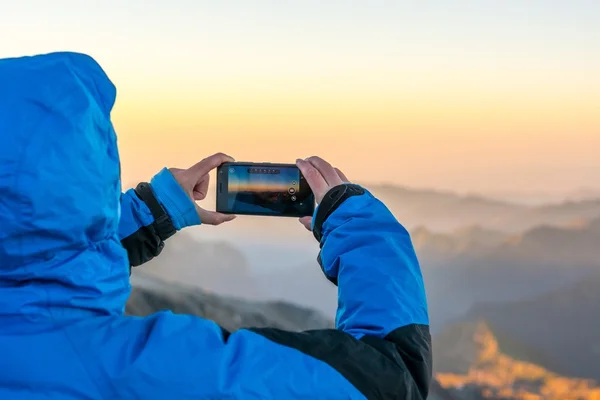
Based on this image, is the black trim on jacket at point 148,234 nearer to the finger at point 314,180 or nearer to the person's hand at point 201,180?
the person's hand at point 201,180

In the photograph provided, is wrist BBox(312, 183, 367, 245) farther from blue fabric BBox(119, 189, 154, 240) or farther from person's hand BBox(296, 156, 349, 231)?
blue fabric BBox(119, 189, 154, 240)

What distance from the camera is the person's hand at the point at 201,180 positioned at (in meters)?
0.87

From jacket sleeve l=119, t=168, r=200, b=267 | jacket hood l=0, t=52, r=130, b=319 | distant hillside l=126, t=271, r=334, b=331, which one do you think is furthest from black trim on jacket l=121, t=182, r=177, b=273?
distant hillside l=126, t=271, r=334, b=331

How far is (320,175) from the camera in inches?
29.8

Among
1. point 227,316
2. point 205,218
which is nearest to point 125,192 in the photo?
point 205,218

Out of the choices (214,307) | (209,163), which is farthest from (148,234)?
(214,307)

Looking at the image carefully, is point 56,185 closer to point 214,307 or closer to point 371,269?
point 371,269

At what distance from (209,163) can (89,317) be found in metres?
0.44

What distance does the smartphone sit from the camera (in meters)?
0.88

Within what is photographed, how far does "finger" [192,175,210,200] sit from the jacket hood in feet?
1.26

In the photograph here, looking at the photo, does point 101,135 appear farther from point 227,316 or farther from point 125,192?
point 227,316

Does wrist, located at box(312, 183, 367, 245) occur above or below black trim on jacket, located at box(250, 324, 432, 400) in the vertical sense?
above

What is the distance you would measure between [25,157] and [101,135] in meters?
0.06

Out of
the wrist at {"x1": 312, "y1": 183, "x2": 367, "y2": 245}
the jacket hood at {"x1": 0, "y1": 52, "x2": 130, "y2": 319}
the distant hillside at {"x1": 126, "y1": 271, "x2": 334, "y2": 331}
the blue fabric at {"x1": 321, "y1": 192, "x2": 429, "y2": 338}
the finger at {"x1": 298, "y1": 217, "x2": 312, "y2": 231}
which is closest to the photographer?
the jacket hood at {"x1": 0, "y1": 52, "x2": 130, "y2": 319}
